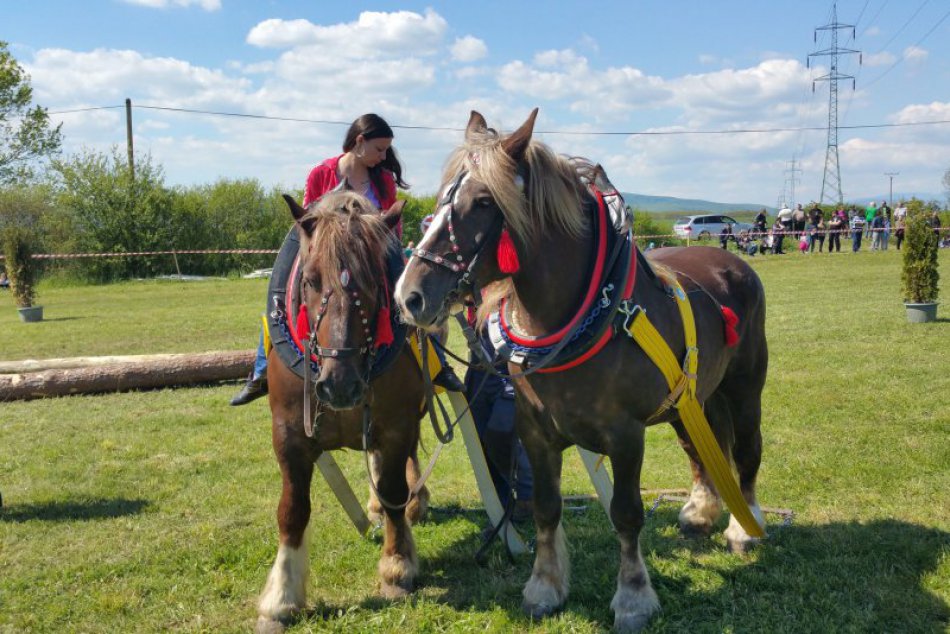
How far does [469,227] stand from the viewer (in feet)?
9.44

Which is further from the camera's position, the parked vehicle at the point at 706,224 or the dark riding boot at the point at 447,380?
the parked vehicle at the point at 706,224

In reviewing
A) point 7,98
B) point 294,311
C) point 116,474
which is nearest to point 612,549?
point 294,311

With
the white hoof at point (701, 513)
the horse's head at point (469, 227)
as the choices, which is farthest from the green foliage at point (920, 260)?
the horse's head at point (469, 227)

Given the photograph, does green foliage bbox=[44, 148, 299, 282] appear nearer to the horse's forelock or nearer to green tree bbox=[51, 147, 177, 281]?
green tree bbox=[51, 147, 177, 281]

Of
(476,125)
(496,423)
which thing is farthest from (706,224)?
(476,125)

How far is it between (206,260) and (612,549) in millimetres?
29514

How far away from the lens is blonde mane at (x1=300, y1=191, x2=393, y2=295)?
3.23 meters

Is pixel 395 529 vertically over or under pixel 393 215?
under

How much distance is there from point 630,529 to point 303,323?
1.79m

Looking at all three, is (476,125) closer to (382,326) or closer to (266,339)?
(382,326)

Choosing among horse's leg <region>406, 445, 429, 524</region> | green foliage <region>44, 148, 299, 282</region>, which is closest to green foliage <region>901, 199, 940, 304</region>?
horse's leg <region>406, 445, 429, 524</region>

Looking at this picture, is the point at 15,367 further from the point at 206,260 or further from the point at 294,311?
the point at 206,260

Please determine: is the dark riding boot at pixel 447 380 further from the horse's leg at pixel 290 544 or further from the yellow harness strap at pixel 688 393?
the yellow harness strap at pixel 688 393

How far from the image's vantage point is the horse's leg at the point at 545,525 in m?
3.61
